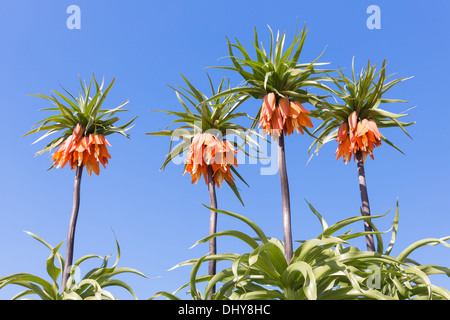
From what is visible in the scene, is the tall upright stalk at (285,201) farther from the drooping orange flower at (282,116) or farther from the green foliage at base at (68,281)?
the green foliage at base at (68,281)

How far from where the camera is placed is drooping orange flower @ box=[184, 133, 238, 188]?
28.4ft

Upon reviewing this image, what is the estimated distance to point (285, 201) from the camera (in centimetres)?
700

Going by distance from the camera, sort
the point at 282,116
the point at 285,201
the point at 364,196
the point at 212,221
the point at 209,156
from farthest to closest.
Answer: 1. the point at 364,196
2. the point at 209,156
3. the point at 212,221
4. the point at 282,116
5. the point at 285,201

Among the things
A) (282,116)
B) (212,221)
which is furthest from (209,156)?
(282,116)

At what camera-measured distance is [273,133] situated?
25.5 ft

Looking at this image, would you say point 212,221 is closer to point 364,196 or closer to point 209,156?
point 209,156

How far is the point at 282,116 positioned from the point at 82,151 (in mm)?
4073

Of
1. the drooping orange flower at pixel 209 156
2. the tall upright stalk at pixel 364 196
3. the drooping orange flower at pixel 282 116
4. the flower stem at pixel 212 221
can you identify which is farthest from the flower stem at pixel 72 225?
the tall upright stalk at pixel 364 196

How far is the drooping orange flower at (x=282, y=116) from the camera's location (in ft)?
25.0

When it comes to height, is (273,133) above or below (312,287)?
above

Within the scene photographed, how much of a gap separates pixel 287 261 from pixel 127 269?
2830mm
